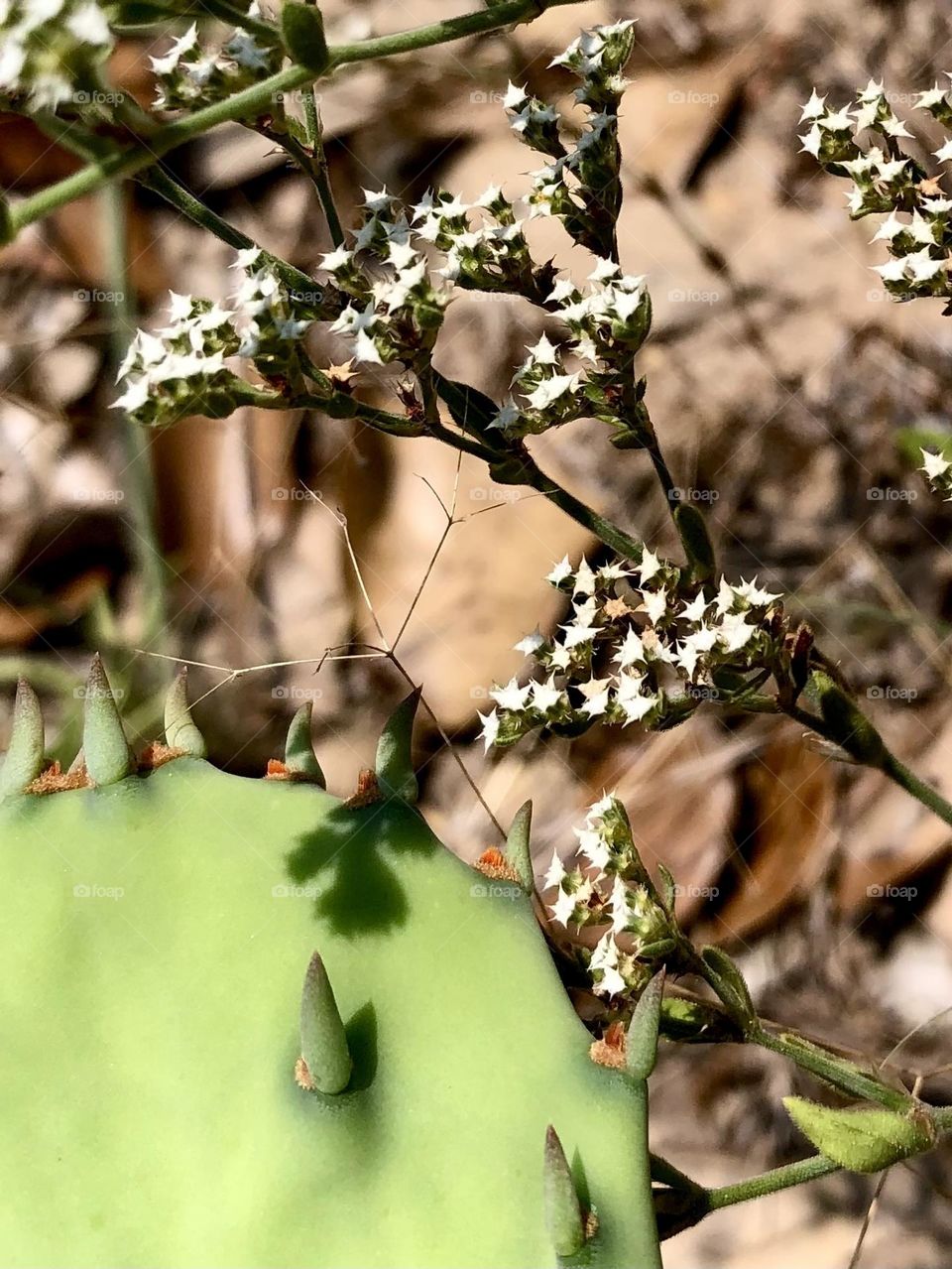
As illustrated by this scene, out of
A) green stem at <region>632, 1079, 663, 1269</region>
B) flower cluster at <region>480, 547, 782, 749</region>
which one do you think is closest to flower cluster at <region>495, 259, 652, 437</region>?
flower cluster at <region>480, 547, 782, 749</region>

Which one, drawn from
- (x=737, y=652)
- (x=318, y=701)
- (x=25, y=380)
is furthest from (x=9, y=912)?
(x=25, y=380)

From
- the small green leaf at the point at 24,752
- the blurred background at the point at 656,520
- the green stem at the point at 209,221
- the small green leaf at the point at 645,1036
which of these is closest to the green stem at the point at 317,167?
the green stem at the point at 209,221

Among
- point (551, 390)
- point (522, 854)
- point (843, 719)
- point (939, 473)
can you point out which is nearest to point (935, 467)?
point (939, 473)

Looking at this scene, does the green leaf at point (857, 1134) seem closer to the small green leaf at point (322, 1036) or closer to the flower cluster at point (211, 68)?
the small green leaf at point (322, 1036)

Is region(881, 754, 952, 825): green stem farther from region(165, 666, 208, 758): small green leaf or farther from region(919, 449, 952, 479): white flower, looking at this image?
region(165, 666, 208, 758): small green leaf

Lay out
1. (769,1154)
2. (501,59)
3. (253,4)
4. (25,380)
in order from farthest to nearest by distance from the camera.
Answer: (25,380)
(501,59)
(769,1154)
(253,4)

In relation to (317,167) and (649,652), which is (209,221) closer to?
(317,167)

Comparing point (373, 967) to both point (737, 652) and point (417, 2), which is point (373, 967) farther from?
point (417, 2)
